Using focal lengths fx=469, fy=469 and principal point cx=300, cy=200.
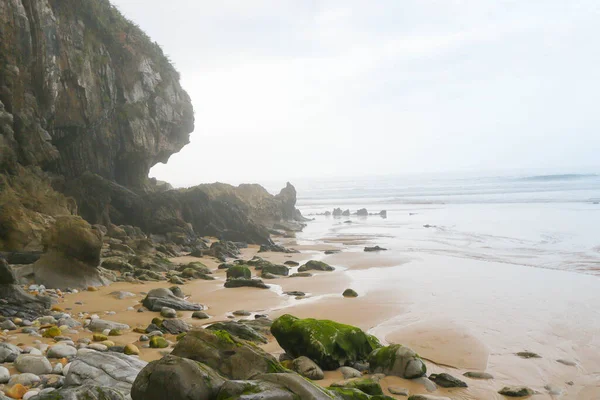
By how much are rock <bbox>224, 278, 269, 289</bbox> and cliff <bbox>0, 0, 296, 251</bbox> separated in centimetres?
578

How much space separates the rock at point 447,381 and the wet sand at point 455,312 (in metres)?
0.20

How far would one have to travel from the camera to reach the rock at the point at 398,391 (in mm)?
6877

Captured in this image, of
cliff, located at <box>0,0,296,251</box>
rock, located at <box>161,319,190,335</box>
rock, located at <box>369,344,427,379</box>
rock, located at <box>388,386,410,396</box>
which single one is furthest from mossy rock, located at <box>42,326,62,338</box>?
cliff, located at <box>0,0,296,251</box>

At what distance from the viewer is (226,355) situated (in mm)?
5852

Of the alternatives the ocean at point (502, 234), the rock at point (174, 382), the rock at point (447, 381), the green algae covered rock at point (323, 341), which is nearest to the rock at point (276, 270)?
the ocean at point (502, 234)

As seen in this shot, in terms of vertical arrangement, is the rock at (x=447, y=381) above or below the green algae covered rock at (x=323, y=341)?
below

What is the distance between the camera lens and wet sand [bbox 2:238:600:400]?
8.07 m

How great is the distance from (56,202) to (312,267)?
10517mm

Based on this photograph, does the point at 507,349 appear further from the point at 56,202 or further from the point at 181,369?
the point at 56,202

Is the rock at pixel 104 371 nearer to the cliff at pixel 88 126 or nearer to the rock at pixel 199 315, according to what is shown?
the rock at pixel 199 315

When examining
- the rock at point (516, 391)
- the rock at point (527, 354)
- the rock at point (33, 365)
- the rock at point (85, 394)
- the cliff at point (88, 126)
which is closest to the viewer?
the rock at point (85, 394)

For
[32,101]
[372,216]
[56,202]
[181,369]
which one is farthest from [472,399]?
[372,216]

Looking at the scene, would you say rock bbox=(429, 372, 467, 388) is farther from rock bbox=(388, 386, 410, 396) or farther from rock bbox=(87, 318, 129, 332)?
rock bbox=(87, 318, 129, 332)

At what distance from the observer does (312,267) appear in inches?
768
